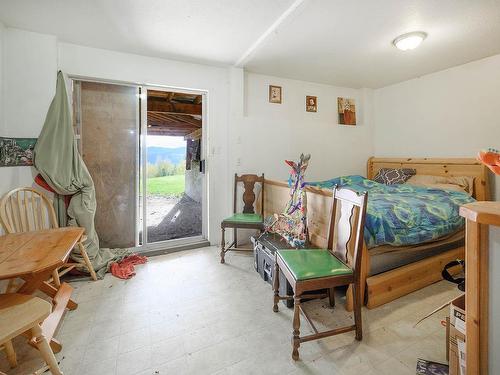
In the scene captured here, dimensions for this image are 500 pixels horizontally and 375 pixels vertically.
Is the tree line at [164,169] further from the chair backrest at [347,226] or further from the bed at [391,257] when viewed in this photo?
the chair backrest at [347,226]

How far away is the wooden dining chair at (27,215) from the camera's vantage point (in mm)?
1837

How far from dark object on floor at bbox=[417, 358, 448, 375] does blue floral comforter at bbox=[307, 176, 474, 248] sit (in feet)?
2.52

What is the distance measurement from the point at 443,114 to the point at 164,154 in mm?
4475

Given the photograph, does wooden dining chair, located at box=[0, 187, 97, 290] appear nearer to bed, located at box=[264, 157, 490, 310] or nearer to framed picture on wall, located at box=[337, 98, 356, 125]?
Answer: bed, located at box=[264, 157, 490, 310]

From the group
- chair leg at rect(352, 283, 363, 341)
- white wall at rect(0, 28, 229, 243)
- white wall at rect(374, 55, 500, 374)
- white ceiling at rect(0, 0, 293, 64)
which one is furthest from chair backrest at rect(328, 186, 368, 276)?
white wall at rect(374, 55, 500, 374)

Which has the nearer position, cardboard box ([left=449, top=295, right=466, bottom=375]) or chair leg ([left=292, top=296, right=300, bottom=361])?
cardboard box ([left=449, top=295, right=466, bottom=375])

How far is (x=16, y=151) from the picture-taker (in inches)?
90.2

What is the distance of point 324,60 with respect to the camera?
3.03 meters

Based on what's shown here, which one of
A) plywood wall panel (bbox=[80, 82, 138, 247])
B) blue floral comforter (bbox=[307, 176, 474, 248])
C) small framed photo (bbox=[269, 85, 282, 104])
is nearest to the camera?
blue floral comforter (bbox=[307, 176, 474, 248])

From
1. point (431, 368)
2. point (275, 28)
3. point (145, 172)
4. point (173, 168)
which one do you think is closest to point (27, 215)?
point (145, 172)

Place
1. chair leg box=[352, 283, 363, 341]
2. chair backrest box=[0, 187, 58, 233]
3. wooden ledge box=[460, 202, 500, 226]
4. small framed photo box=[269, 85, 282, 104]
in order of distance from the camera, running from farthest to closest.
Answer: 1. small framed photo box=[269, 85, 282, 104]
2. chair backrest box=[0, 187, 58, 233]
3. chair leg box=[352, 283, 363, 341]
4. wooden ledge box=[460, 202, 500, 226]

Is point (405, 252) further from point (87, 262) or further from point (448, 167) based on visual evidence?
point (87, 262)

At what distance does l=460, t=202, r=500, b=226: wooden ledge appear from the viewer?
29.6 inches

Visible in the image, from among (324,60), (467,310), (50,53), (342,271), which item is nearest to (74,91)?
(50,53)
